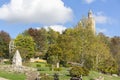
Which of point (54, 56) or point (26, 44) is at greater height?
point (26, 44)

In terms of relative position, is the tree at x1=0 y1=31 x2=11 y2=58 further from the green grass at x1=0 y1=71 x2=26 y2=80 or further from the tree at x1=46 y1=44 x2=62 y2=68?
the green grass at x1=0 y1=71 x2=26 y2=80

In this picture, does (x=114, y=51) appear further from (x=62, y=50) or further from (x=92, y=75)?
(x=92, y=75)

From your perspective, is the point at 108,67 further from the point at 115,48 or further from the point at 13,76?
the point at 13,76

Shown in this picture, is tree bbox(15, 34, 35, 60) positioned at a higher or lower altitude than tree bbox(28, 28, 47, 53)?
lower

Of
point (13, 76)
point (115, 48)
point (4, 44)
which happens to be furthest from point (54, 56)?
point (115, 48)

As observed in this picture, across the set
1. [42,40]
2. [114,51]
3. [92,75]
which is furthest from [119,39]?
[92,75]

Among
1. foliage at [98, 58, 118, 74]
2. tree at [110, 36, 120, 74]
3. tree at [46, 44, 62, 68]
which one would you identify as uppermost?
tree at [110, 36, 120, 74]

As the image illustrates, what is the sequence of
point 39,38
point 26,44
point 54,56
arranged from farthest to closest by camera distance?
point 39,38
point 26,44
point 54,56

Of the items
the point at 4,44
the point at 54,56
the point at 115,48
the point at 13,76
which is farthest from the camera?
the point at 115,48

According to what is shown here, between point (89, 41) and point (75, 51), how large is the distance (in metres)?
3.21

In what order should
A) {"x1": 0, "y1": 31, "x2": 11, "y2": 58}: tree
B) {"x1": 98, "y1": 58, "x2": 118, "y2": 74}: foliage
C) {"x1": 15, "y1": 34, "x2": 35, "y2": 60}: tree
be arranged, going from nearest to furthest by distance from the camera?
{"x1": 98, "y1": 58, "x2": 118, "y2": 74}: foliage → {"x1": 15, "y1": 34, "x2": 35, "y2": 60}: tree → {"x1": 0, "y1": 31, "x2": 11, "y2": 58}: tree

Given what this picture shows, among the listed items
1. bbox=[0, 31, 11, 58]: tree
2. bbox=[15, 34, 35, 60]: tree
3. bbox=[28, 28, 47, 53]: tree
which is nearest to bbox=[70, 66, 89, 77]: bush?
bbox=[15, 34, 35, 60]: tree

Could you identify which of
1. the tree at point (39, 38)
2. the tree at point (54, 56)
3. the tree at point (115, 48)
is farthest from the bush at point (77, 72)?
the tree at point (39, 38)

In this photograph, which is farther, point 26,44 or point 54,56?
point 26,44
